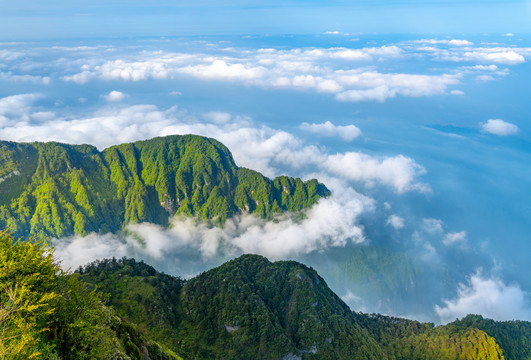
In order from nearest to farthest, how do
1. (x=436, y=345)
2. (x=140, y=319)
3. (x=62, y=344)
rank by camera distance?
(x=62, y=344)
(x=140, y=319)
(x=436, y=345)

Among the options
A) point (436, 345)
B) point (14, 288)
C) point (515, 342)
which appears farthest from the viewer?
point (515, 342)

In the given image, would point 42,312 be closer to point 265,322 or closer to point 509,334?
point 265,322

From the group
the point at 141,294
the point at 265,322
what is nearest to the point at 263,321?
the point at 265,322

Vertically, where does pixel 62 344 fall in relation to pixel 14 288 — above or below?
below

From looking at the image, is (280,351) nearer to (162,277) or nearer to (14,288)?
(162,277)

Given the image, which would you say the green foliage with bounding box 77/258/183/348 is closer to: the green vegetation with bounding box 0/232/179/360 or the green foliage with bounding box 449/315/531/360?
the green vegetation with bounding box 0/232/179/360

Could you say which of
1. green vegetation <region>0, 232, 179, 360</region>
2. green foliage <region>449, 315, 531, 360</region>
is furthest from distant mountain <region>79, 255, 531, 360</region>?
green vegetation <region>0, 232, 179, 360</region>

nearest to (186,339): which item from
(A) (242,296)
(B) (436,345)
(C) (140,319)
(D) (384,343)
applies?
(C) (140,319)
